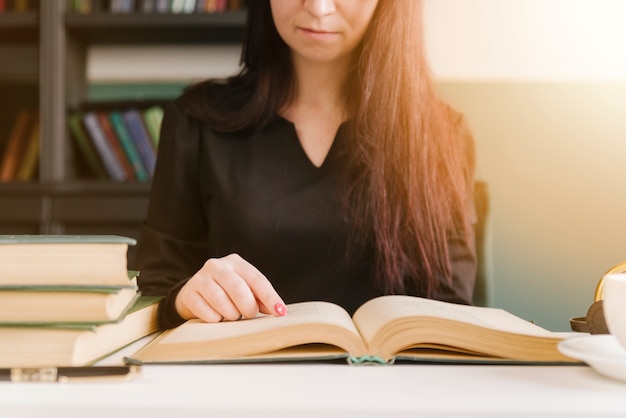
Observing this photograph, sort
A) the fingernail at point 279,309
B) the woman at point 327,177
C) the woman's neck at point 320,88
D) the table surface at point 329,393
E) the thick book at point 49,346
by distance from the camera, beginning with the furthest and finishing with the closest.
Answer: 1. the woman's neck at point 320,88
2. the woman at point 327,177
3. the fingernail at point 279,309
4. the thick book at point 49,346
5. the table surface at point 329,393

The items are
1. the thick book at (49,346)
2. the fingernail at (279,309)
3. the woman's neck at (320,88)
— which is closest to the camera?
the thick book at (49,346)

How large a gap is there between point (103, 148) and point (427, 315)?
158 cm

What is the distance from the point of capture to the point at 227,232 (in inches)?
47.9

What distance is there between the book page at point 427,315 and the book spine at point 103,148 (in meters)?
1.39

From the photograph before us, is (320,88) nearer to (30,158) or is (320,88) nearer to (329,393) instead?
(329,393)

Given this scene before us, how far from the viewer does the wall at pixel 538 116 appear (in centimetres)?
192

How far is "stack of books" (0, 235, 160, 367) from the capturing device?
20.5 inches

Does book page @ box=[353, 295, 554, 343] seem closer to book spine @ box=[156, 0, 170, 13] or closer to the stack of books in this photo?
the stack of books

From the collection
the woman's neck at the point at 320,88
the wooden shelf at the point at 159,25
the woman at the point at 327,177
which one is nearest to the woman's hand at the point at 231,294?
the woman at the point at 327,177

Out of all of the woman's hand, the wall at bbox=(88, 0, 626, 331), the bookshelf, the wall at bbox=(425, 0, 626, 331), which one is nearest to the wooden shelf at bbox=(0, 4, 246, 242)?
the bookshelf

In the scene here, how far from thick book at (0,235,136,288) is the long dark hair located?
670 millimetres

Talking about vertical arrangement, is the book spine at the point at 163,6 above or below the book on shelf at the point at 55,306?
above

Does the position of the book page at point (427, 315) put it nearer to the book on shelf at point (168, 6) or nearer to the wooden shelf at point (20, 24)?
the book on shelf at point (168, 6)

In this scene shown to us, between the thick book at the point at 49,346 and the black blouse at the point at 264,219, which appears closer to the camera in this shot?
the thick book at the point at 49,346
